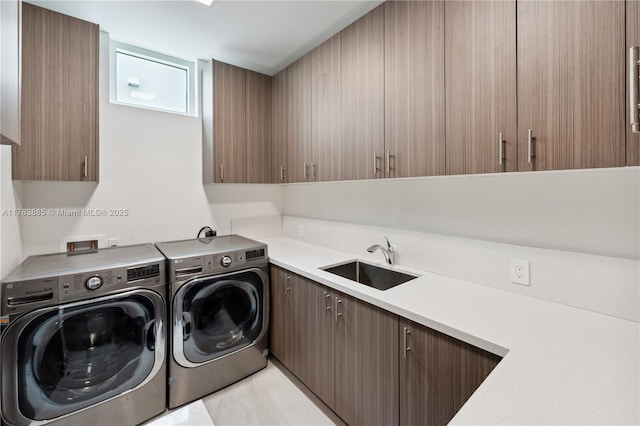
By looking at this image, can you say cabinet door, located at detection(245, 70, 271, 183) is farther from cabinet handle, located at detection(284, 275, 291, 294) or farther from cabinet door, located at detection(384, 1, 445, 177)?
cabinet door, located at detection(384, 1, 445, 177)

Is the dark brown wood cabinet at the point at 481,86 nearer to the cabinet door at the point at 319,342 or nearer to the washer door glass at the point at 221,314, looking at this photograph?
the cabinet door at the point at 319,342

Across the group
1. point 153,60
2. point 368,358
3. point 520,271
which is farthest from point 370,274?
point 153,60

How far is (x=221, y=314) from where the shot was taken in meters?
2.10

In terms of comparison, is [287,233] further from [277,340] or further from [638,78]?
[638,78]

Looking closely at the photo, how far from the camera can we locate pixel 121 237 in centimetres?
229

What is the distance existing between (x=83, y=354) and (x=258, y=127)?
213cm

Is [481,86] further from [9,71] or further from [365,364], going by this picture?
[9,71]

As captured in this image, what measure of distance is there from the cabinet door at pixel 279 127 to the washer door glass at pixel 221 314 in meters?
1.03

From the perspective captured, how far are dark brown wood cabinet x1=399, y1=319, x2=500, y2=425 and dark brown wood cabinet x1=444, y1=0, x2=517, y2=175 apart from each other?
765 mm

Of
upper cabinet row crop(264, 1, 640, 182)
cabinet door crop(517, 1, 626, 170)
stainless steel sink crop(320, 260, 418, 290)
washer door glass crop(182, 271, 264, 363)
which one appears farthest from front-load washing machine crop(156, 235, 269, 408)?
cabinet door crop(517, 1, 626, 170)

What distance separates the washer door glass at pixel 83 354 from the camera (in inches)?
56.7

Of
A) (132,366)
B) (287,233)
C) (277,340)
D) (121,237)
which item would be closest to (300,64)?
(287,233)

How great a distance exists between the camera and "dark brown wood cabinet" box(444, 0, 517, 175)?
47.4 inches

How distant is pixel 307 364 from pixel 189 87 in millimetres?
2615
